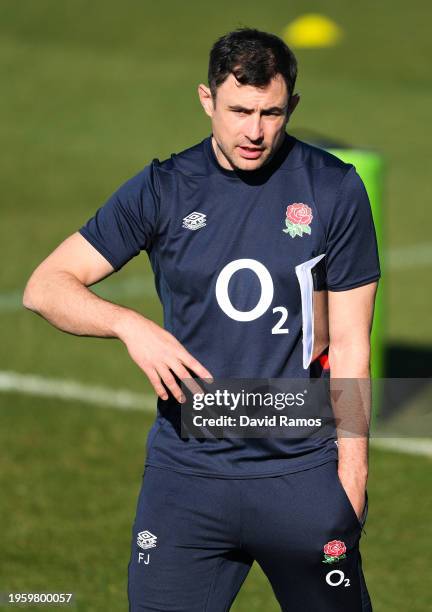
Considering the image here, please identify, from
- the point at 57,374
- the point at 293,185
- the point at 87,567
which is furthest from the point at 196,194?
the point at 57,374

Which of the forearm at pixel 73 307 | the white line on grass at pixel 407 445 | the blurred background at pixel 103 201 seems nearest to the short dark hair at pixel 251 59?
the forearm at pixel 73 307

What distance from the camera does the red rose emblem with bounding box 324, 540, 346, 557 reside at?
4477 mm

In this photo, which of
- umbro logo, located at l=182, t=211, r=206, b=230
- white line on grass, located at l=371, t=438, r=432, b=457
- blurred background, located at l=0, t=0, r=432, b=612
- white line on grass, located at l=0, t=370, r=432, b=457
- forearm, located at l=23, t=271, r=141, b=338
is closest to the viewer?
forearm, located at l=23, t=271, r=141, b=338

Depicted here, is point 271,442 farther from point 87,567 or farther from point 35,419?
point 35,419

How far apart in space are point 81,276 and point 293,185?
830 millimetres

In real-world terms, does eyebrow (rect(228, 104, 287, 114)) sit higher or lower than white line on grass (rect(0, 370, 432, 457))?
lower

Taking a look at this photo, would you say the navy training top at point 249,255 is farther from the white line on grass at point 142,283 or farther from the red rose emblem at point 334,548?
the white line on grass at point 142,283

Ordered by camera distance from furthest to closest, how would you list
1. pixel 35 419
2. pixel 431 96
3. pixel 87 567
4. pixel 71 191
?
pixel 431 96
pixel 71 191
pixel 35 419
pixel 87 567

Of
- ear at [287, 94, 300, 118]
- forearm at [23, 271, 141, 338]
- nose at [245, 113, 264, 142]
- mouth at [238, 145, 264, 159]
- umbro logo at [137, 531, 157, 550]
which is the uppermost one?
ear at [287, 94, 300, 118]

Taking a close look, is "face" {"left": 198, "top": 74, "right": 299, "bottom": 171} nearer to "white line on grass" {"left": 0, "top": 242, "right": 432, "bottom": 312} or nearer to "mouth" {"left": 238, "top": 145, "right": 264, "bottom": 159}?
"mouth" {"left": 238, "top": 145, "right": 264, "bottom": 159}

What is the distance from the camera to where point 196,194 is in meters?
4.59

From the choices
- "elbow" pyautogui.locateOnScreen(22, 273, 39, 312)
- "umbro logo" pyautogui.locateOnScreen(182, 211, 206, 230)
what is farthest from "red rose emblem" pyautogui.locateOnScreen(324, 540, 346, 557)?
A: "elbow" pyautogui.locateOnScreen(22, 273, 39, 312)

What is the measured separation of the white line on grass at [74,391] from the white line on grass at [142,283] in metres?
2.28

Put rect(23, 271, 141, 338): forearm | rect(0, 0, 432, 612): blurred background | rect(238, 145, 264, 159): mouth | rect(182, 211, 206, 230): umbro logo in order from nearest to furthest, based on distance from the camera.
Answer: rect(23, 271, 141, 338): forearm
rect(238, 145, 264, 159): mouth
rect(182, 211, 206, 230): umbro logo
rect(0, 0, 432, 612): blurred background
